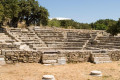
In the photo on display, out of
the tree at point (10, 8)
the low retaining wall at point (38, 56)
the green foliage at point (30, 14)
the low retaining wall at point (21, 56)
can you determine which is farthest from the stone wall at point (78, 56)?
the green foliage at point (30, 14)

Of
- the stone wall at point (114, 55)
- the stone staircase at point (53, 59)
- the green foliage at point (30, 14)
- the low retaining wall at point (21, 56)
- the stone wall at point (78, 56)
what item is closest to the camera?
the low retaining wall at point (21, 56)

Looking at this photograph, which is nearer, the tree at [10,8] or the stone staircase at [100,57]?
the stone staircase at [100,57]

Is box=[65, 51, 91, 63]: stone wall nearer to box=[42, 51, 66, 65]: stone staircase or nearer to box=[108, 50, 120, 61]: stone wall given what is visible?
box=[42, 51, 66, 65]: stone staircase

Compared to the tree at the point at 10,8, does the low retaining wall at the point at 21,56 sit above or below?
Result: below

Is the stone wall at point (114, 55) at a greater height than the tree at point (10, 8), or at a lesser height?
lesser

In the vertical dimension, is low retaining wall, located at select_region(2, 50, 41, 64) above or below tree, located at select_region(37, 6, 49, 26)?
below

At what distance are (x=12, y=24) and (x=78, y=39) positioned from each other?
45.0 feet

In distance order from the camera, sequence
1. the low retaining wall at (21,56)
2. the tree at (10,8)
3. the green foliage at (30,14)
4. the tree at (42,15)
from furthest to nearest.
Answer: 1. the tree at (42,15)
2. the green foliage at (30,14)
3. the tree at (10,8)
4. the low retaining wall at (21,56)

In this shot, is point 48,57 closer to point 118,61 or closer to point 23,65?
point 23,65

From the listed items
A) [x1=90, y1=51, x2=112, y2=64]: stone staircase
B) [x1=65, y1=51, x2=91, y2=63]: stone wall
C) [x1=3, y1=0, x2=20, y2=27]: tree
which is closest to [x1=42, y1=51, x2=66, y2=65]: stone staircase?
[x1=65, y1=51, x2=91, y2=63]: stone wall

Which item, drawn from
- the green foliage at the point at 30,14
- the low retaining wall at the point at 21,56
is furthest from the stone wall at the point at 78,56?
the green foliage at the point at 30,14

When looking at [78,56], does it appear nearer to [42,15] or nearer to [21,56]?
[21,56]

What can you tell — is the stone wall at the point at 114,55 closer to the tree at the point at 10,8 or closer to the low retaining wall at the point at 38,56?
the low retaining wall at the point at 38,56

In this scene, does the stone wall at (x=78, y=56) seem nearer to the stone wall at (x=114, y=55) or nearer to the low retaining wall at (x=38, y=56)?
the low retaining wall at (x=38, y=56)
